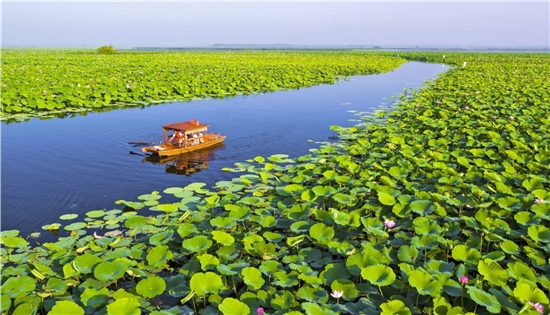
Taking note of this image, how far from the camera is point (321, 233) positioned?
11.7 ft

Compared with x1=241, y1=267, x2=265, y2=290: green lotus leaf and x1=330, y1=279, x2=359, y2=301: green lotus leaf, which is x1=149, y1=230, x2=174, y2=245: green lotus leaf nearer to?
x1=241, y1=267, x2=265, y2=290: green lotus leaf

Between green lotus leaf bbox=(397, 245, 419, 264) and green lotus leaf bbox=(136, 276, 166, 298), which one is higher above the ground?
green lotus leaf bbox=(397, 245, 419, 264)

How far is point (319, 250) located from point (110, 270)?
182 cm

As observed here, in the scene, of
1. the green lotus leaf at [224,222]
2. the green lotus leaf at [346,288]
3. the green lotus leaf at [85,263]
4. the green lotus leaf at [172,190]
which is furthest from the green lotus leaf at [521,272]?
the green lotus leaf at [172,190]

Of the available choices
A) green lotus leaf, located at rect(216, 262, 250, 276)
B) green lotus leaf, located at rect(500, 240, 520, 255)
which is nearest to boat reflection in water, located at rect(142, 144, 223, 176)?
green lotus leaf, located at rect(216, 262, 250, 276)

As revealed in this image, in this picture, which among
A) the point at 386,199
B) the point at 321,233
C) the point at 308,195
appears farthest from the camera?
the point at 308,195

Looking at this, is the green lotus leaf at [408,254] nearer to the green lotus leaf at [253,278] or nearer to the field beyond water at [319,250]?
the field beyond water at [319,250]

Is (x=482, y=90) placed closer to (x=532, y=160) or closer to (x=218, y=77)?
(x=532, y=160)

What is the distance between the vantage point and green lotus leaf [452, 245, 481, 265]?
3.05 m

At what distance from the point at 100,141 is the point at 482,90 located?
41.9 feet

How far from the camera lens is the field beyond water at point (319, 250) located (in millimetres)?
2738

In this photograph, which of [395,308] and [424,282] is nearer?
[395,308]

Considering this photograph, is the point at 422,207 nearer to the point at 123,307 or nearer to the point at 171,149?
the point at 123,307

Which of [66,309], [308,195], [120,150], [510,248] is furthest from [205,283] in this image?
[120,150]
